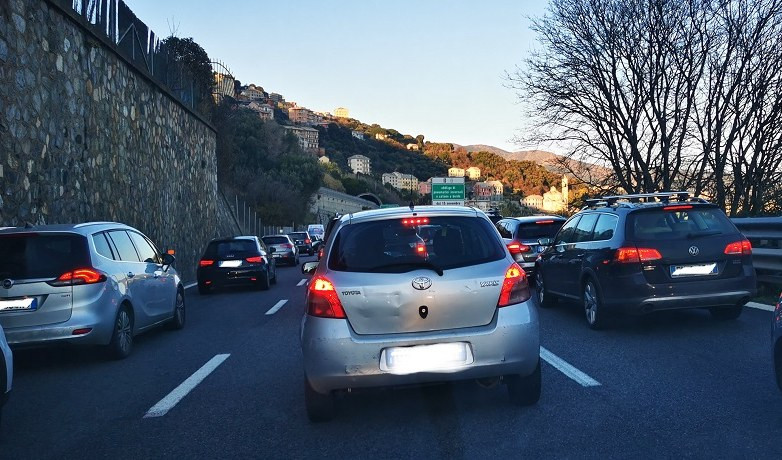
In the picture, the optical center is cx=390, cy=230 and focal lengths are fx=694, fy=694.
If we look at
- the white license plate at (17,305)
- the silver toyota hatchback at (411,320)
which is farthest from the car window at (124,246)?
the silver toyota hatchback at (411,320)

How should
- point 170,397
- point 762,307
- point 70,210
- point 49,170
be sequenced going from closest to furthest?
point 170,397, point 762,307, point 49,170, point 70,210

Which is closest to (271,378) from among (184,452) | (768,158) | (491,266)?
(184,452)

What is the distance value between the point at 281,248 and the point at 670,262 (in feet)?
75.7

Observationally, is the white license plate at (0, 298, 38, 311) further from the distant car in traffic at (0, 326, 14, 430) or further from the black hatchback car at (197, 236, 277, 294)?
the black hatchback car at (197, 236, 277, 294)

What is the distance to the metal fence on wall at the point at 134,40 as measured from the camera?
1555 cm

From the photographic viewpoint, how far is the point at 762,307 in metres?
10.1

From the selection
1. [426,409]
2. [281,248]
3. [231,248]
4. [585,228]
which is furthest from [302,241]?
[426,409]

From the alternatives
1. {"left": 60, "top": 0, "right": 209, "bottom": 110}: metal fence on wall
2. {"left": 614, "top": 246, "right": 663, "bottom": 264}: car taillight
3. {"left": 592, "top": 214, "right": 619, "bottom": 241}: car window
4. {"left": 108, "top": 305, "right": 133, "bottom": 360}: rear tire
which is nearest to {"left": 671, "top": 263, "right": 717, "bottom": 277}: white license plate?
{"left": 614, "top": 246, "right": 663, "bottom": 264}: car taillight

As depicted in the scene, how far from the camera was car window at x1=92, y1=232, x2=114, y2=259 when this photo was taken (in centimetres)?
822

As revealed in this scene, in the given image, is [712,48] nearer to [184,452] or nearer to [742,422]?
[742,422]

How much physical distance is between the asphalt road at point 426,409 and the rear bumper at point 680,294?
1.23ft

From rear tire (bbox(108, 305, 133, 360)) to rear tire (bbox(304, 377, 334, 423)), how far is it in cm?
384

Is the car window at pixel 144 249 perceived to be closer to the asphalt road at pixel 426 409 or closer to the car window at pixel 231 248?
the asphalt road at pixel 426 409

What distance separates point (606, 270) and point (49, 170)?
9899 mm
